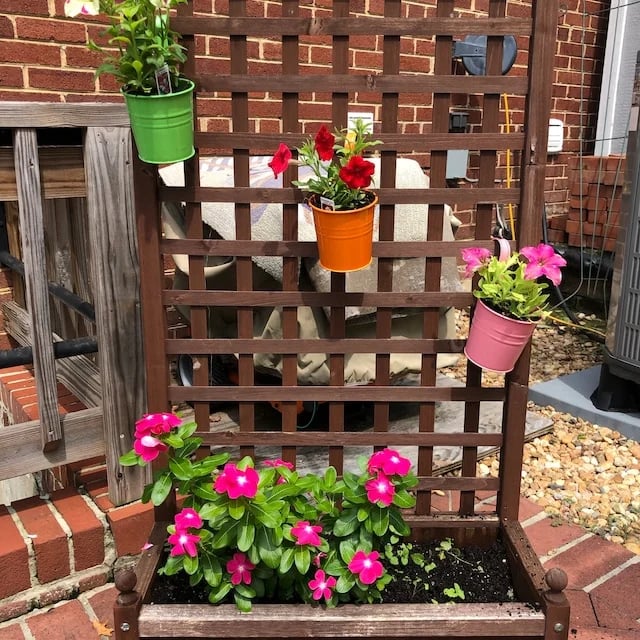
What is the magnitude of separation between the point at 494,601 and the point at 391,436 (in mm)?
456

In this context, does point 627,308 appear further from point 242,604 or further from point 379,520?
point 242,604

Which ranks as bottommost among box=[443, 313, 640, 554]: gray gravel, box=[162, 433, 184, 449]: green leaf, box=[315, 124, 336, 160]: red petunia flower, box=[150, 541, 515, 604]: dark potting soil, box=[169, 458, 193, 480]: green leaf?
box=[443, 313, 640, 554]: gray gravel

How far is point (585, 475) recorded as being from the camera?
8.46 ft

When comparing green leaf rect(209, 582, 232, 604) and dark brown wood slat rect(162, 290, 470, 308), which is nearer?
green leaf rect(209, 582, 232, 604)

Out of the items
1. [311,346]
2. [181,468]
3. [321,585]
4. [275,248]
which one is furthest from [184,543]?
[275,248]

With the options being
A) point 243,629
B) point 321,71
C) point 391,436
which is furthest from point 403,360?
point 321,71

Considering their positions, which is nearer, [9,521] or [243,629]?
[243,629]

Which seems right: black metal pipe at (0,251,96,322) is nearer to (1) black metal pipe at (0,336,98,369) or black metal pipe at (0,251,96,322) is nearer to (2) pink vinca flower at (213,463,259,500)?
(1) black metal pipe at (0,336,98,369)

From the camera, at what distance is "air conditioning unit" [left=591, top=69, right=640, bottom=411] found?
2758mm

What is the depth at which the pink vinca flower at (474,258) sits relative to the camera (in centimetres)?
156

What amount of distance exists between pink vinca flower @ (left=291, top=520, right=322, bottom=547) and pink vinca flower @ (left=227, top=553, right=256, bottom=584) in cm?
12

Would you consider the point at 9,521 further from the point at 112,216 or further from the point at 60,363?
the point at 112,216

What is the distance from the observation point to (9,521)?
190cm

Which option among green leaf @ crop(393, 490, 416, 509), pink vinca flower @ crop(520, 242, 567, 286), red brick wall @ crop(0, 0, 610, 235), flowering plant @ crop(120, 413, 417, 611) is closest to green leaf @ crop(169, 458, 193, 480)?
flowering plant @ crop(120, 413, 417, 611)
